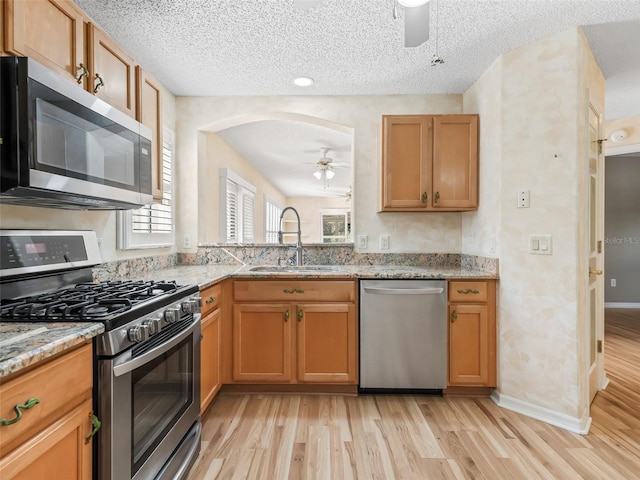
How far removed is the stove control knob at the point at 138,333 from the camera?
1245 millimetres

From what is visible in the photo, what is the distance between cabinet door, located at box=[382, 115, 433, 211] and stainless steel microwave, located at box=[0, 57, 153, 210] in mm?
1727

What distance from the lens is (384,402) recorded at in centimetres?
247

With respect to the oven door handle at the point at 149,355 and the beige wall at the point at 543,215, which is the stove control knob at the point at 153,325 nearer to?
the oven door handle at the point at 149,355

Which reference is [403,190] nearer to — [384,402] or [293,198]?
[384,402]

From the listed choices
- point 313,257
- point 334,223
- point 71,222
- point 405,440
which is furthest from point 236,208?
point 334,223

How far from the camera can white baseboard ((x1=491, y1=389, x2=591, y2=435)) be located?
6.95 ft

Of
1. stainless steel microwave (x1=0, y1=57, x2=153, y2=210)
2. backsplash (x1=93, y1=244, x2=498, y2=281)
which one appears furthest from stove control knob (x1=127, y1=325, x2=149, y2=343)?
backsplash (x1=93, y1=244, x2=498, y2=281)

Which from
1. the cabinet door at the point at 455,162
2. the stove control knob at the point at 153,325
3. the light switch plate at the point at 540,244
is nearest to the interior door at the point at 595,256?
the light switch plate at the point at 540,244

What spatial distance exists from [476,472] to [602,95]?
106 inches

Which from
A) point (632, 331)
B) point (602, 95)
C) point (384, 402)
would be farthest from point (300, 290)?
point (632, 331)

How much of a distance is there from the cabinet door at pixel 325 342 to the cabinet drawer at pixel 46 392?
5.06 feet

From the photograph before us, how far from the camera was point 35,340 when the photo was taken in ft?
3.17

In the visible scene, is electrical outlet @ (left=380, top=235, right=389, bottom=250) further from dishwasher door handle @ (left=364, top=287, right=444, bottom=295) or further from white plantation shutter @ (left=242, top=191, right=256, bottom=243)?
white plantation shutter @ (left=242, top=191, right=256, bottom=243)

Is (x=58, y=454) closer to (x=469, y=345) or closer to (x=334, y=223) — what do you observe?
(x=469, y=345)
